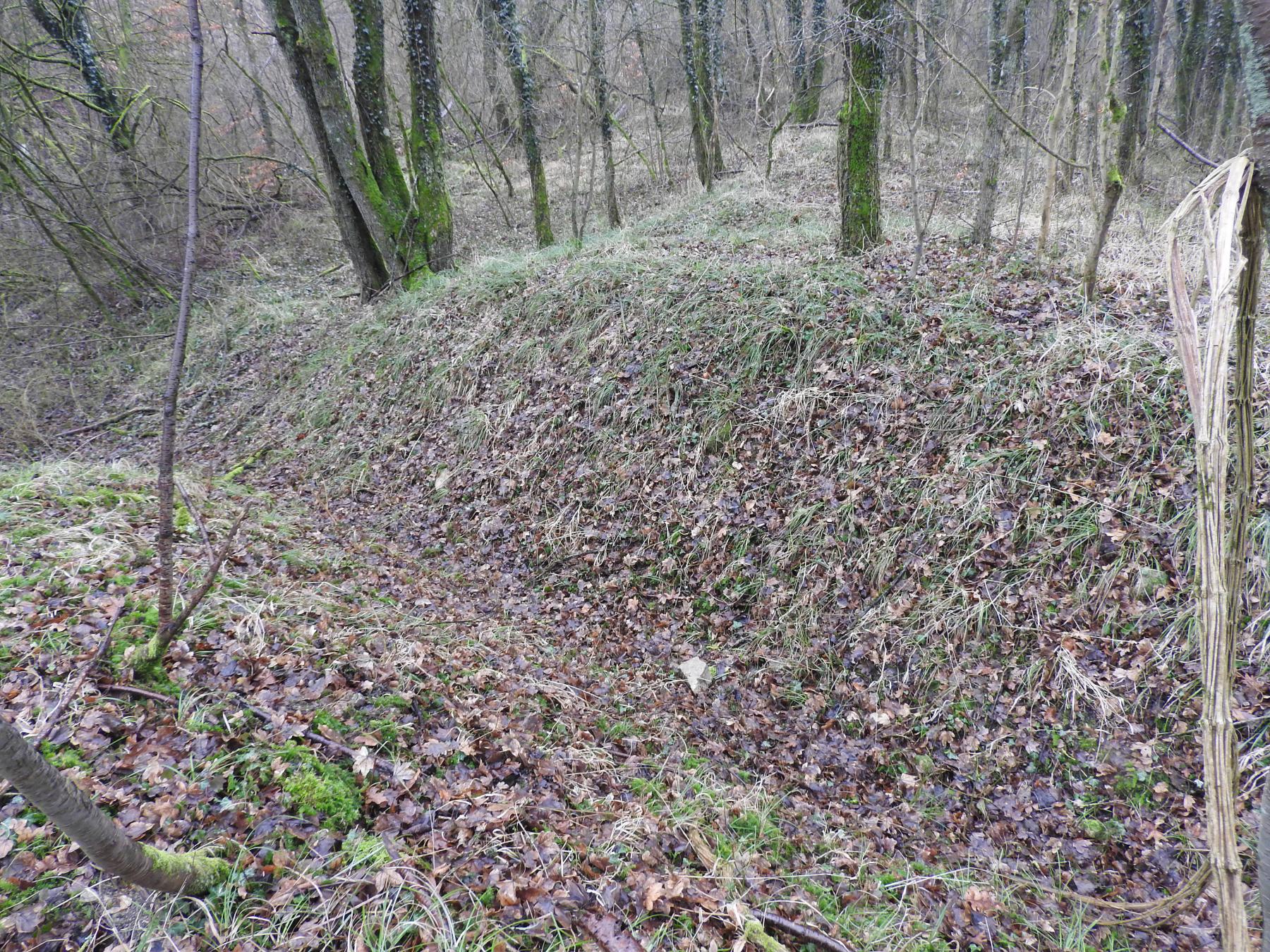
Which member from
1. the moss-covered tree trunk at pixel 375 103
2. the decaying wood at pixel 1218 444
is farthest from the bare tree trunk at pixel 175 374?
the moss-covered tree trunk at pixel 375 103

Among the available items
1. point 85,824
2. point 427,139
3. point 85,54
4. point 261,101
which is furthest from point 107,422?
point 85,824

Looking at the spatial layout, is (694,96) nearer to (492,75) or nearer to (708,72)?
(708,72)

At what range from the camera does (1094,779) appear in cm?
303

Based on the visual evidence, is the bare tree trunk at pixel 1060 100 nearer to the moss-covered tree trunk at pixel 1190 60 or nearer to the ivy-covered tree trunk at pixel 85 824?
the ivy-covered tree trunk at pixel 85 824

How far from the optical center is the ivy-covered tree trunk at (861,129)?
5996 millimetres

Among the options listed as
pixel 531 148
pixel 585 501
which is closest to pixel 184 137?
pixel 531 148

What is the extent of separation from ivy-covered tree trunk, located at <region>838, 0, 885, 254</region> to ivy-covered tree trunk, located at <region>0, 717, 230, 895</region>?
23.2ft

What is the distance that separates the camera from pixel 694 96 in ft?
43.6

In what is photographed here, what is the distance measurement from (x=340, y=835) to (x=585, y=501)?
11.8ft

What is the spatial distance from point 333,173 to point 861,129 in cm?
748

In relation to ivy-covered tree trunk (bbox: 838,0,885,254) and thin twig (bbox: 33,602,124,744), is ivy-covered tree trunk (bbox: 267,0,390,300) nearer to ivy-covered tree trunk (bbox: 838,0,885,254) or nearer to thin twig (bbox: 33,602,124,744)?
ivy-covered tree trunk (bbox: 838,0,885,254)

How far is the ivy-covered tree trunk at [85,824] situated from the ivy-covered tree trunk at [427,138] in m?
9.63

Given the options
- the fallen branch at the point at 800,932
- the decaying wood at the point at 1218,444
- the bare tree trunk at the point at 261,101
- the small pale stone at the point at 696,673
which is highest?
the bare tree trunk at the point at 261,101

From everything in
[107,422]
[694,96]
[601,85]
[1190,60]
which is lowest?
[107,422]
